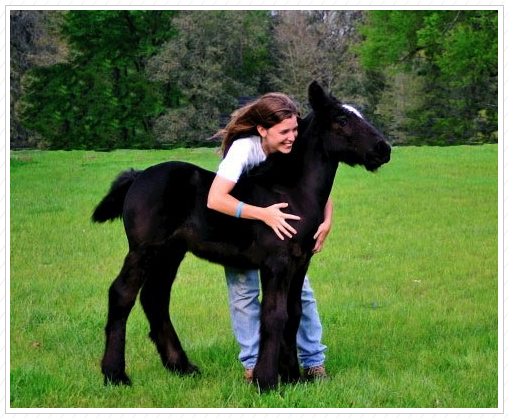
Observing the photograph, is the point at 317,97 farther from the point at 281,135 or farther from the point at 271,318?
the point at 271,318

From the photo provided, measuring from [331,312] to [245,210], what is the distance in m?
2.82

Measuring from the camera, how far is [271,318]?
4754 millimetres

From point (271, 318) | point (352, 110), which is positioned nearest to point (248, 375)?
point (271, 318)

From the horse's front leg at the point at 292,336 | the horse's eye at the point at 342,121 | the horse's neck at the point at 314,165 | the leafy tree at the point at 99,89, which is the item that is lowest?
the horse's front leg at the point at 292,336

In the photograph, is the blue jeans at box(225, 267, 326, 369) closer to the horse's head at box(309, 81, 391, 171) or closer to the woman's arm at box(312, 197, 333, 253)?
the woman's arm at box(312, 197, 333, 253)

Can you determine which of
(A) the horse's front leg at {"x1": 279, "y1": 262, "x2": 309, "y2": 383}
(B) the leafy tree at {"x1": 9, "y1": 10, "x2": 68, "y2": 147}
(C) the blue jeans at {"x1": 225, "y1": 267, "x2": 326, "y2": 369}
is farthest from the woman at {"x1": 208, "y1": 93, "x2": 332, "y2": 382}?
(B) the leafy tree at {"x1": 9, "y1": 10, "x2": 68, "y2": 147}

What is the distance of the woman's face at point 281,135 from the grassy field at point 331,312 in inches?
62.9

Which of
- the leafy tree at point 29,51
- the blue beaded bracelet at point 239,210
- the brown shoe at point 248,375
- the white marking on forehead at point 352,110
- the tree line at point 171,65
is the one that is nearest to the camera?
the blue beaded bracelet at point 239,210

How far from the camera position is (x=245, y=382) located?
5.14 meters

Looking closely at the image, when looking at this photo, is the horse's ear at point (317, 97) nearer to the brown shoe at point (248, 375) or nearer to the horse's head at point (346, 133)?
the horse's head at point (346, 133)

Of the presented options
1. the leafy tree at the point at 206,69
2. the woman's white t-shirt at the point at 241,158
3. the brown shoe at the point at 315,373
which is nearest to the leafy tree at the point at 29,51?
the leafy tree at the point at 206,69

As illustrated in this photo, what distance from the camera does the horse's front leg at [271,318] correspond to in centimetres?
475

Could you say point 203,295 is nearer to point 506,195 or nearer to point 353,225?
point 506,195

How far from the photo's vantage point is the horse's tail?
5.43 metres
